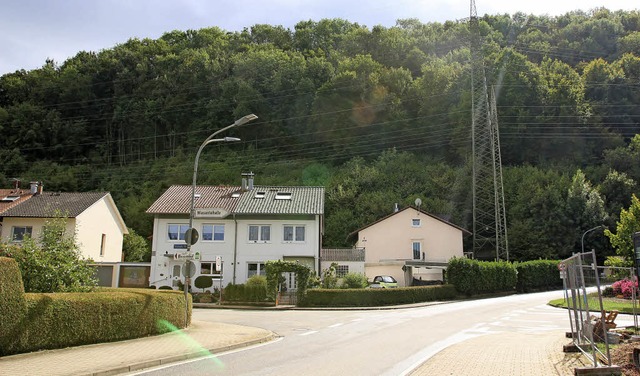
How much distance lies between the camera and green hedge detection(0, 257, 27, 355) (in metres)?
10.4

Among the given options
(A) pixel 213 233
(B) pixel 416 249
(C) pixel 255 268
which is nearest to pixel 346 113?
(B) pixel 416 249

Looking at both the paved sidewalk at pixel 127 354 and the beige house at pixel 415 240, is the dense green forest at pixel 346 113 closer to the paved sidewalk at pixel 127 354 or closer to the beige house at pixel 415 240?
the beige house at pixel 415 240

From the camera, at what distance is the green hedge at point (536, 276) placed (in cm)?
4459

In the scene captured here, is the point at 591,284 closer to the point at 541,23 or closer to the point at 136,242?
the point at 136,242

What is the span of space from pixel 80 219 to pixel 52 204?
151 inches

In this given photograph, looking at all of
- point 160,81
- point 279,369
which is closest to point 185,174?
point 160,81

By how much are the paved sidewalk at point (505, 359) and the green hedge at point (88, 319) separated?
7.76 m

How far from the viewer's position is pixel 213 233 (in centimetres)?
3953

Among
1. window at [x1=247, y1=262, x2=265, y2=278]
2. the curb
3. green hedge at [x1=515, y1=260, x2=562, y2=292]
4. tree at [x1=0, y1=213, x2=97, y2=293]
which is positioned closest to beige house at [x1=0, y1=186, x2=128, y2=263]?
window at [x1=247, y1=262, x2=265, y2=278]

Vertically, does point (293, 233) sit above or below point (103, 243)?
above

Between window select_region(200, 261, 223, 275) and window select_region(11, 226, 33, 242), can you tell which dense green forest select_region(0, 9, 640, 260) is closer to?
window select_region(11, 226, 33, 242)

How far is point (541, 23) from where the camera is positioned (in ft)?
272

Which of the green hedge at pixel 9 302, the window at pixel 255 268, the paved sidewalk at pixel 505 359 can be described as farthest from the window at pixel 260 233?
the green hedge at pixel 9 302

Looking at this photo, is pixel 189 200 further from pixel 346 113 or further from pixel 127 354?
pixel 346 113
